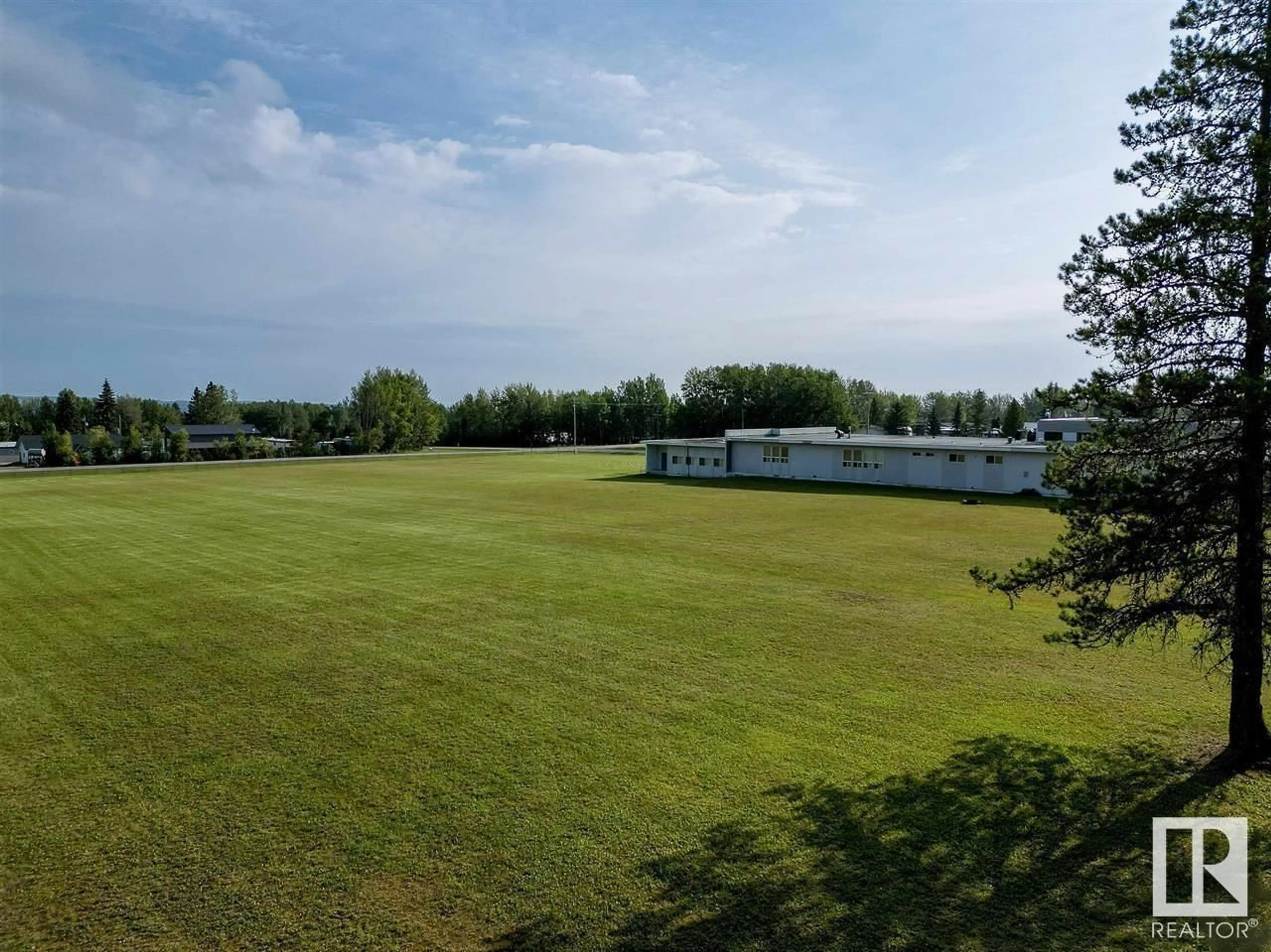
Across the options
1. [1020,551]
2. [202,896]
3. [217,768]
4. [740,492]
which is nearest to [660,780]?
[202,896]

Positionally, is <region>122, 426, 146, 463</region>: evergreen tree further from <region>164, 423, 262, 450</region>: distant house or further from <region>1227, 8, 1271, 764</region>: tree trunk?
<region>1227, 8, 1271, 764</region>: tree trunk

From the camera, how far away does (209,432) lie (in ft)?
348

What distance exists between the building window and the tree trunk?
1493 inches

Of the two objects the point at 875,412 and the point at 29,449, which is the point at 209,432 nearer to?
the point at 29,449

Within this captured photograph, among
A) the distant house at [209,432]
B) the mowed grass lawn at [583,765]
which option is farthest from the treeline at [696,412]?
the mowed grass lawn at [583,765]

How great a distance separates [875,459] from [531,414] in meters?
80.1

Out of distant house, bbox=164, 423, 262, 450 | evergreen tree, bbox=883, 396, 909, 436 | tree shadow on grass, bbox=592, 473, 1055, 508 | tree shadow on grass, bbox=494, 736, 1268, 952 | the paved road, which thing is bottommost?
tree shadow on grass, bbox=494, 736, 1268, 952

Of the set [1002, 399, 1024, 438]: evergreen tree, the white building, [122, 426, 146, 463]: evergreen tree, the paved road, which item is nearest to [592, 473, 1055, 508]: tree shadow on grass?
the white building

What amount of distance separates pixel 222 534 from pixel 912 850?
87.0 ft

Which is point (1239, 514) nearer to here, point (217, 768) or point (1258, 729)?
point (1258, 729)

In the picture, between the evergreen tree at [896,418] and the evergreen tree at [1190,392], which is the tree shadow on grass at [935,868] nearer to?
the evergreen tree at [1190,392]

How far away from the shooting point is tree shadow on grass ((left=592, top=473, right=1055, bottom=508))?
36781 millimetres

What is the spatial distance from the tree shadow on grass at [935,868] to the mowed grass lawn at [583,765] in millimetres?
31

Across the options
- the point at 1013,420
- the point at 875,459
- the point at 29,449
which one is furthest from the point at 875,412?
the point at 29,449
